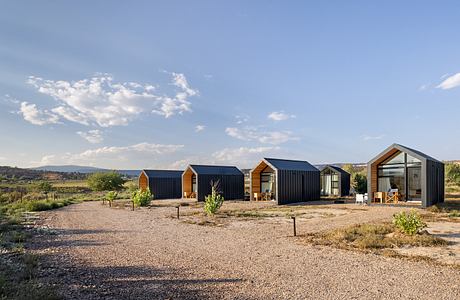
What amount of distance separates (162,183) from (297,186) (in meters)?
13.6

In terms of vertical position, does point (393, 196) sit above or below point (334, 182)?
below

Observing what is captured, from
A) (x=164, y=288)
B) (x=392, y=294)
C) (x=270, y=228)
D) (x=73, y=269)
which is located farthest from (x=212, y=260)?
(x=270, y=228)

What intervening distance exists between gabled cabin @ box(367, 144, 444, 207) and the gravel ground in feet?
41.9

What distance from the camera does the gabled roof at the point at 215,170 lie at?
2766 centimetres

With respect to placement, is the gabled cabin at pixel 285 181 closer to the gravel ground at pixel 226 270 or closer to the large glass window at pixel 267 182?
the large glass window at pixel 267 182

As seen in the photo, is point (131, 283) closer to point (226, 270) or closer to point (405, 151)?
point (226, 270)

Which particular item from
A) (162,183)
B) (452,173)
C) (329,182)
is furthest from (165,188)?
(452,173)

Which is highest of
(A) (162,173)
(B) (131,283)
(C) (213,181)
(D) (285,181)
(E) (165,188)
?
(A) (162,173)

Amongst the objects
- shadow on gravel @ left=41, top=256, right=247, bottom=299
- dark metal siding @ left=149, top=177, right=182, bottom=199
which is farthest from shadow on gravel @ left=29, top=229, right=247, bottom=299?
dark metal siding @ left=149, top=177, right=182, bottom=199

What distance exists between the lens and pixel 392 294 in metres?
5.43

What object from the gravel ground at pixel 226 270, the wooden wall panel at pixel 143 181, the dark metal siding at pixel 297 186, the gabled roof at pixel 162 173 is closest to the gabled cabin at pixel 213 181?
the gabled roof at pixel 162 173

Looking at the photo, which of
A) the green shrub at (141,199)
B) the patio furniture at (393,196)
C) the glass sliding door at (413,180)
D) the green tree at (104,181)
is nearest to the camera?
the glass sliding door at (413,180)

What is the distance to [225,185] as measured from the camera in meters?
29.1

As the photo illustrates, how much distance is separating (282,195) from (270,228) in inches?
448
